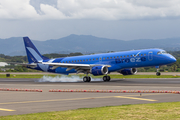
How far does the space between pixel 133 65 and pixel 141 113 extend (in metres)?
32.9

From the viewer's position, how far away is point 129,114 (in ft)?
48.5

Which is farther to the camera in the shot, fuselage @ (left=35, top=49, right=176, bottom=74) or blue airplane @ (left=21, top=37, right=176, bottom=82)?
blue airplane @ (left=21, top=37, right=176, bottom=82)

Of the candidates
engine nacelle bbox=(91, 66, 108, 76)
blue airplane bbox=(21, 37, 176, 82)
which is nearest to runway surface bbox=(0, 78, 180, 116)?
engine nacelle bbox=(91, 66, 108, 76)

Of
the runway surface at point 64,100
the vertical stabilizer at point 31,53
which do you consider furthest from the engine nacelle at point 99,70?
the runway surface at point 64,100

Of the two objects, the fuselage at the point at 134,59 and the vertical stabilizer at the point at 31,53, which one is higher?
the vertical stabilizer at the point at 31,53

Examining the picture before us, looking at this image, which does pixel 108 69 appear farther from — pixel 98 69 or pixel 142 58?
pixel 142 58

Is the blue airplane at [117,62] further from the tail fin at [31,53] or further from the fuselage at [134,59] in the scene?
the tail fin at [31,53]

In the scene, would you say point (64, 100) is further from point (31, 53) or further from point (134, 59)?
point (31, 53)

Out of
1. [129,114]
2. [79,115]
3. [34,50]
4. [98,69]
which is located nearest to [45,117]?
[79,115]

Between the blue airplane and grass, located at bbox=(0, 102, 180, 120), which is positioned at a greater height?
the blue airplane

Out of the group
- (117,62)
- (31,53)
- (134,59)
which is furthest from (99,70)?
(31,53)

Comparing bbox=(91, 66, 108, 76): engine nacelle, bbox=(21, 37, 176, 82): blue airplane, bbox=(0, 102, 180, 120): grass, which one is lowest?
bbox=(0, 102, 180, 120): grass

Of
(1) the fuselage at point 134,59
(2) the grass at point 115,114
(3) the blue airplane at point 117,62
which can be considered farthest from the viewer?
(3) the blue airplane at point 117,62

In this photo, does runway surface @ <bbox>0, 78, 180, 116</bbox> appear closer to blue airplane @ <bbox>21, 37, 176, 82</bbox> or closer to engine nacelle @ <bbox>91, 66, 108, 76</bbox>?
engine nacelle @ <bbox>91, 66, 108, 76</bbox>
